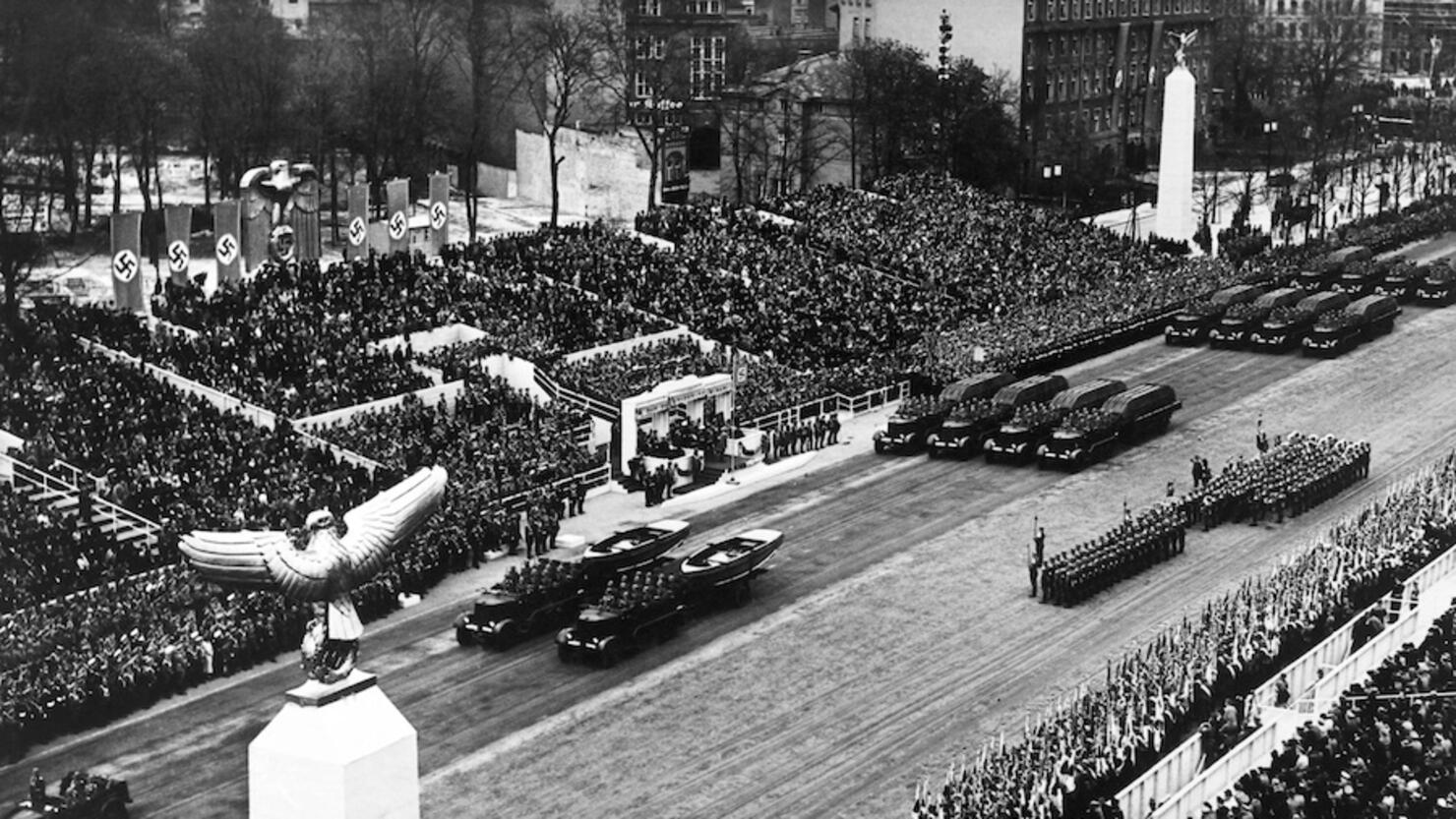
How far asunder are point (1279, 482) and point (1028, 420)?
8.87m

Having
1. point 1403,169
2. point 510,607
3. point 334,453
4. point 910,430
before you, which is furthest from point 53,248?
point 1403,169

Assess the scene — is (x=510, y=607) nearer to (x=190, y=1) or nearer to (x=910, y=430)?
(x=910, y=430)

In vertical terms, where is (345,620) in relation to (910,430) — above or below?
above

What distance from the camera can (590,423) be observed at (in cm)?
6506

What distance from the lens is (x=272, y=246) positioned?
247 feet

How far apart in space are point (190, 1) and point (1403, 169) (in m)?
73.9

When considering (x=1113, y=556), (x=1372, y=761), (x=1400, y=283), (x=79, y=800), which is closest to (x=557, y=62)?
(x=1400, y=283)

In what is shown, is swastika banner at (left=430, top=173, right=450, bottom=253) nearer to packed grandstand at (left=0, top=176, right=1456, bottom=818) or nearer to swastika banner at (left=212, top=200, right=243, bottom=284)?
packed grandstand at (left=0, top=176, right=1456, bottom=818)

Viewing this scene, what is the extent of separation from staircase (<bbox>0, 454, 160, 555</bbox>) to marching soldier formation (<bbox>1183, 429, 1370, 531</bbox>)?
25395 millimetres

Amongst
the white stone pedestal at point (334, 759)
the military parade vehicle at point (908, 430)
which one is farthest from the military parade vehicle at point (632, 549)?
the white stone pedestal at point (334, 759)

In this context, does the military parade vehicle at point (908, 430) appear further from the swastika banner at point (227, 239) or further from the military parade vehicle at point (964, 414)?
the swastika banner at point (227, 239)

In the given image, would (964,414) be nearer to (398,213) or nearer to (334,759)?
(398,213)

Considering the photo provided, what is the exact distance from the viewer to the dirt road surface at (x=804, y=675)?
41062mm

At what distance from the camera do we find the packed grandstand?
40281 millimetres
